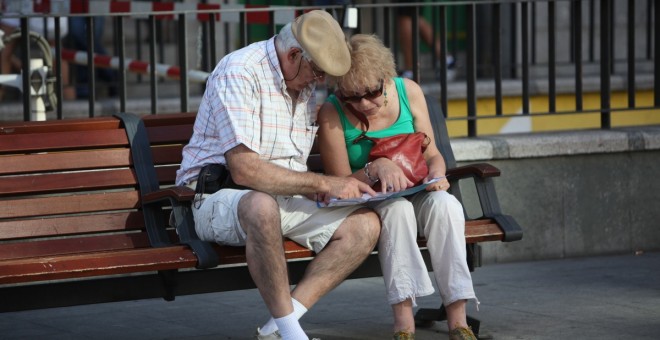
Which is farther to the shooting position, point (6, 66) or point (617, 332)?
point (6, 66)

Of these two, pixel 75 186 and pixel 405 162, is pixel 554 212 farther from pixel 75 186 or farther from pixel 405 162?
pixel 75 186

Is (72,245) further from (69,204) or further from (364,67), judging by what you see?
(364,67)

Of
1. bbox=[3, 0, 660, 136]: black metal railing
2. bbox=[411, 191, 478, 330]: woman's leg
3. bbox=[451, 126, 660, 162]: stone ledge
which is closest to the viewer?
bbox=[411, 191, 478, 330]: woman's leg

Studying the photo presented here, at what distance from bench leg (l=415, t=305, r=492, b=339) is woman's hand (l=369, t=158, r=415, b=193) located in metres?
0.67

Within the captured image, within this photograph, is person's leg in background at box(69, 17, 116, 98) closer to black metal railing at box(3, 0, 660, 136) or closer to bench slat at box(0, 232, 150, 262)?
black metal railing at box(3, 0, 660, 136)

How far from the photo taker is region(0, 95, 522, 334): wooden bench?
5.07 metres

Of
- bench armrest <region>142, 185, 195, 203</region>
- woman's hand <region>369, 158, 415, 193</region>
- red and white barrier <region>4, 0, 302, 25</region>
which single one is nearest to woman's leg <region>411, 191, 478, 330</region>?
woman's hand <region>369, 158, 415, 193</region>

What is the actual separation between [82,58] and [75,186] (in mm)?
3765

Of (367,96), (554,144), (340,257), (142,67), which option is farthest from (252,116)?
(142,67)

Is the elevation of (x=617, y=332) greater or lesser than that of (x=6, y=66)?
lesser

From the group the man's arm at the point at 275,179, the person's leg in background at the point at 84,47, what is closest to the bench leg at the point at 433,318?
the man's arm at the point at 275,179

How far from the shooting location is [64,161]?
224 inches

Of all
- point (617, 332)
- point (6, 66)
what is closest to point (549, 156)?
point (617, 332)

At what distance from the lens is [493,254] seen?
7.72m
